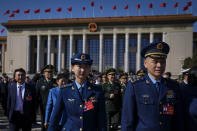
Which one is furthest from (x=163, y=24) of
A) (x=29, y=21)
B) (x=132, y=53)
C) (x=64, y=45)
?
(x=29, y=21)

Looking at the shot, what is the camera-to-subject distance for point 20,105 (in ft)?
18.4

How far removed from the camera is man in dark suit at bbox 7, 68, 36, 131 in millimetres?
5492

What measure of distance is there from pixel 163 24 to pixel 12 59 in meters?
33.8

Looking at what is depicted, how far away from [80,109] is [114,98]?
5.09 m

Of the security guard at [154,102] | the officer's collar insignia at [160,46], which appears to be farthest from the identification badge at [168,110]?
the officer's collar insignia at [160,46]

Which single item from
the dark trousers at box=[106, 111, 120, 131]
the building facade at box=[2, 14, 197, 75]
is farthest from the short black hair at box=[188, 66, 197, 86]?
the building facade at box=[2, 14, 197, 75]

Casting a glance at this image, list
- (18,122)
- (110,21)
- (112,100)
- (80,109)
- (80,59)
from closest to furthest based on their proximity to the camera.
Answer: (80,109)
(80,59)
(18,122)
(112,100)
(110,21)

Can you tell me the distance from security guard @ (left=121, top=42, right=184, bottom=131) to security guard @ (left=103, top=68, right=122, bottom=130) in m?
5.16

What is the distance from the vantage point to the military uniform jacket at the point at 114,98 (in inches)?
317

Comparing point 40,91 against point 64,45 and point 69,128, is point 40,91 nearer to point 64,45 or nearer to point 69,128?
point 69,128

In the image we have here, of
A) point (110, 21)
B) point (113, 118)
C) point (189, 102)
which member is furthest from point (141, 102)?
point (110, 21)

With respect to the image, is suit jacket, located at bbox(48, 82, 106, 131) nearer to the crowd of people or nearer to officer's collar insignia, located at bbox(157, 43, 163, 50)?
the crowd of people

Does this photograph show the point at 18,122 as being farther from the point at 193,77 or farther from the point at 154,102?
the point at 193,77

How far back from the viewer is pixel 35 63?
171 ft
